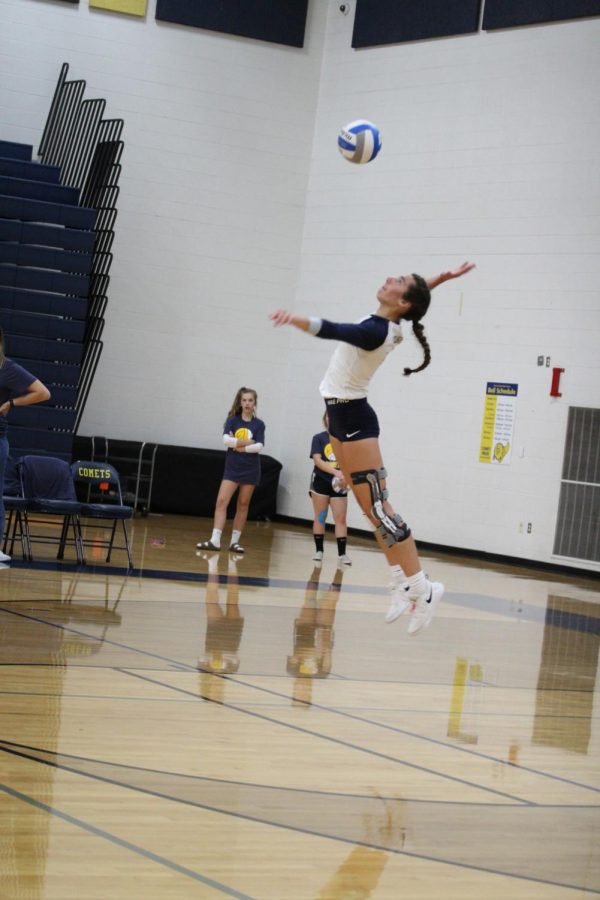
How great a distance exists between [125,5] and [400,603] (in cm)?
1418

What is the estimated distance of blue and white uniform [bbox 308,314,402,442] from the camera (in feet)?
23.3

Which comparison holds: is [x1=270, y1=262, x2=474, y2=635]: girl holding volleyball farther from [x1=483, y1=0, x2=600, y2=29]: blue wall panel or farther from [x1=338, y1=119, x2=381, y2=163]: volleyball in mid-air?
[x1=483, y1=0, x2=600, y2=29]: blue wall panel

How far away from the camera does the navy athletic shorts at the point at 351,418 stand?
24.2ft

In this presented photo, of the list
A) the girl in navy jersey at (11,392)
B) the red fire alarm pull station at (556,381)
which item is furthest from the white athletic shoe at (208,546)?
the red fire alarm pull station at (556,381)

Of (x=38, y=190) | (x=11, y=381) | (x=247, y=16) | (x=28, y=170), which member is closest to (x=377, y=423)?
(x=11, y=381)

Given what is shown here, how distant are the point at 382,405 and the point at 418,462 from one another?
1.16 meters

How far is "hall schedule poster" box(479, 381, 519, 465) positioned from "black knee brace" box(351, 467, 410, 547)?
10.2 metres

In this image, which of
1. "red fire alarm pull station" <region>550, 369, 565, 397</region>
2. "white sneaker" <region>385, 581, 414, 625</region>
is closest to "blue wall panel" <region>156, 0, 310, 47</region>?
"red fire alarm pull station" <region>550, 369, 565, 397</region>

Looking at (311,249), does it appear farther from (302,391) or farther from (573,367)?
(573,367)

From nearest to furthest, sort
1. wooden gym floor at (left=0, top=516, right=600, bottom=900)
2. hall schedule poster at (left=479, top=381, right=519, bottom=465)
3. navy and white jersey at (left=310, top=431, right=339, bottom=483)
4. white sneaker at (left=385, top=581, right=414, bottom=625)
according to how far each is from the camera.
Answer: wooden gym floor at (left=0, top=516, right=600, bottom=900) < white sneaker at (left=385, top=581, right=414, bottom=625) < navy and white jersey at (left=310, top=431, right=339, bottom=483) < hall schedule poster at (left=479, top=381, right=519, bottom=465)

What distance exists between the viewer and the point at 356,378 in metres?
7.32

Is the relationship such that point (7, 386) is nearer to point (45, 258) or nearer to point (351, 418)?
point (351, 418)

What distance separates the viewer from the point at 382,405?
19.0 meters

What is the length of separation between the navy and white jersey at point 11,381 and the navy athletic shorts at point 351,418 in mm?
3639
